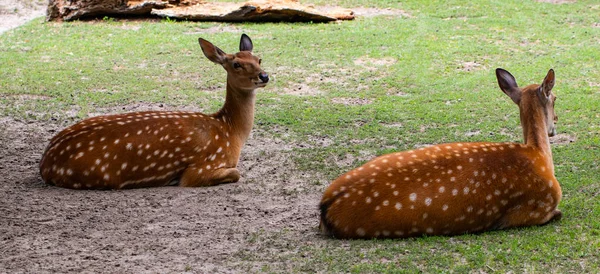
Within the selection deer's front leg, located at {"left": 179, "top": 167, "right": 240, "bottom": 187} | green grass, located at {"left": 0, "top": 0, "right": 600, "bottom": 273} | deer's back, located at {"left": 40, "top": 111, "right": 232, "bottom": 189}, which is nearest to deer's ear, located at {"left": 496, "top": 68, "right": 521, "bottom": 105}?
green grass, located at {"left": 0, "top": 0, "right": 600, "bottom": 273}

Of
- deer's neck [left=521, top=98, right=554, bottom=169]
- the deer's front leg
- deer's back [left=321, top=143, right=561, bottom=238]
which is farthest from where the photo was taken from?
the deer's front leg

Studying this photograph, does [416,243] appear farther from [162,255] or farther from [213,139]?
[213,139]

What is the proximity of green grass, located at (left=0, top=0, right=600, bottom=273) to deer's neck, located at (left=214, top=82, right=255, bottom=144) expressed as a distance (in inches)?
24.0

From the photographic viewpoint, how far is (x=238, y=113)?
7.91m

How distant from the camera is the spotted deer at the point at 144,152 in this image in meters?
7.17

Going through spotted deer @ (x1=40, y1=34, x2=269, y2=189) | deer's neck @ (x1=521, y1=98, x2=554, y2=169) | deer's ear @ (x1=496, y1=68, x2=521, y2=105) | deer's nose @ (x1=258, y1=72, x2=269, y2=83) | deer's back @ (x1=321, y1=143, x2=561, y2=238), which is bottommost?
spotted deer @ (x1=40, y1=34, x2=269, y2=189)

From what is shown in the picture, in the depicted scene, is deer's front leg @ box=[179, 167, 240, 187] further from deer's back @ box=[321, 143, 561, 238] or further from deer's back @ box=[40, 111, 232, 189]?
deer's back @ box=[321, 143, 561, 238]

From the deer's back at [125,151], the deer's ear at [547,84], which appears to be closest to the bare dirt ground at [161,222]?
the deer's back at [125,151]

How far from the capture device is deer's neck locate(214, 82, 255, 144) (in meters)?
7.85

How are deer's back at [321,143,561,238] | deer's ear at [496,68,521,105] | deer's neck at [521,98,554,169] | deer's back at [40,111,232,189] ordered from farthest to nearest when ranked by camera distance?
deer's back at [40,111,232,189]
deer's ear at [496,68,521,105]
deer's neck at [521,98,554,169]
deer's back at [321,143,561,238]

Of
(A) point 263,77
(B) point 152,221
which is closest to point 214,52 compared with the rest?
(A) point 263,77

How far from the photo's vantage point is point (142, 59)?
1196cm

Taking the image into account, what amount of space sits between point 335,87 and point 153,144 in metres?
3.79

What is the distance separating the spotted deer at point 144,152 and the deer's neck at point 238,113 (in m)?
0.07
